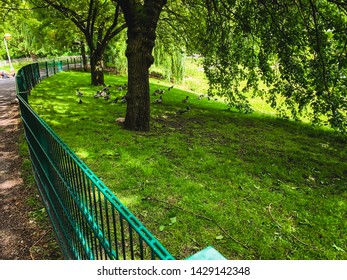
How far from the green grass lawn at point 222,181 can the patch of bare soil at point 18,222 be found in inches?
53.0

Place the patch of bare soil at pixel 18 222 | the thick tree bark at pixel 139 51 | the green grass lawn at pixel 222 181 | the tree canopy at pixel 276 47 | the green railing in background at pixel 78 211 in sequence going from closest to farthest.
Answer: the green railing in background at pixel 78 211, the patch of bare soil at pixel 18 222, the green grass lawn at pixel 222 181, the tree canopy at pixel 276 47, the thick tree bark at pixel 139 51

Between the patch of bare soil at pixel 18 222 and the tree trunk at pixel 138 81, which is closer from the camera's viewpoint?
the patch of bare soil at pixel 18 222

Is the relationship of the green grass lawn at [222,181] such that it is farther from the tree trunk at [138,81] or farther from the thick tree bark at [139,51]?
the thick tree bark at [139,51]

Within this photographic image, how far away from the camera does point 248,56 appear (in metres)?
10.2

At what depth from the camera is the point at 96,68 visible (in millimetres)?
17328

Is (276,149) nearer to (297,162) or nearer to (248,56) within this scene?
(297,162)

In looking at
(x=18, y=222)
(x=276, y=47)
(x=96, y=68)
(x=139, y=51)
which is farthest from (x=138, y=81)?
(x=96, y=68)

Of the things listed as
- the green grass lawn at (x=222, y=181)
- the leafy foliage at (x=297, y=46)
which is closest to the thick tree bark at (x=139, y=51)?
the green grass lawn at (x=222, y=181)

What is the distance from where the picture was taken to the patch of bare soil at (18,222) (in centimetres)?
388

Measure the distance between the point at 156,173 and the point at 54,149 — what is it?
3092 mm

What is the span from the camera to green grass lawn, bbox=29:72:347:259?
14.3ft

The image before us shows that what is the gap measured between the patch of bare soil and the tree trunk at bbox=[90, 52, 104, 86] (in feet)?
35.2

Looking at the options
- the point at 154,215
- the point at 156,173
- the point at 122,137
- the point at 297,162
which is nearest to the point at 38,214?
the point at 154,215

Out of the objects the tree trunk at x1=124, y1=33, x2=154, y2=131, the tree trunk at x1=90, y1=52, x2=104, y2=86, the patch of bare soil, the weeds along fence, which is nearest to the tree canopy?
the tree trunk at x1=124, y1=33, x2=154, y2=131
